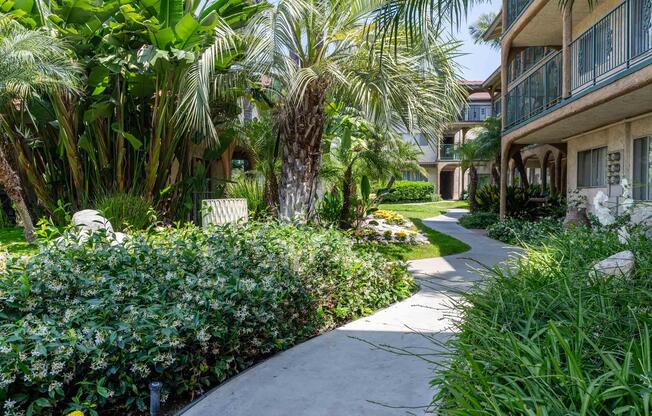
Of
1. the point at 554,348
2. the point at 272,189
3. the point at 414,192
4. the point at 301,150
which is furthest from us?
the point at 414,192

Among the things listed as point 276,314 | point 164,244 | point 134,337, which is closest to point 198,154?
point 164,244

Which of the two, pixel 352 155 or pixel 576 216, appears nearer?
pixel 576 216

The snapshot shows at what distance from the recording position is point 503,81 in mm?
17406

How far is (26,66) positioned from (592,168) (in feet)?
45.3

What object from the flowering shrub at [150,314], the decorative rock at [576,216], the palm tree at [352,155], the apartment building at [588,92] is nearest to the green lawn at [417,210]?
the apartment building at [588,92]

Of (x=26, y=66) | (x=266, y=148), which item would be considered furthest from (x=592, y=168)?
(x=26, y=66)

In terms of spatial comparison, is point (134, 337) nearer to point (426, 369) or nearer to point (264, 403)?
point (264, 403)

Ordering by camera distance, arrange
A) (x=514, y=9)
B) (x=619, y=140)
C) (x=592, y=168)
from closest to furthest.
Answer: (x=619, y=140)
(x=592, y=168)
(x=514, y=9)

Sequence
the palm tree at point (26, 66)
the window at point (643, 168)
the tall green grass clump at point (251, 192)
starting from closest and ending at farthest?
the palm tree at point (26, 66) → the window at point (643, 168) → the tall green grass clump at point (251, 192)

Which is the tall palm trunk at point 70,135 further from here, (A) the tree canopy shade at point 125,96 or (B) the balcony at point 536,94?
(B) the balcony at point 536,94

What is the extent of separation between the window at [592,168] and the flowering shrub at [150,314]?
10.3 metres

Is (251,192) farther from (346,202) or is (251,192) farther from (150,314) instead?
(150,314)

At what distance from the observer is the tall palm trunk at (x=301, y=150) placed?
10.2 metres

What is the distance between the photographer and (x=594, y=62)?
35.7ft
